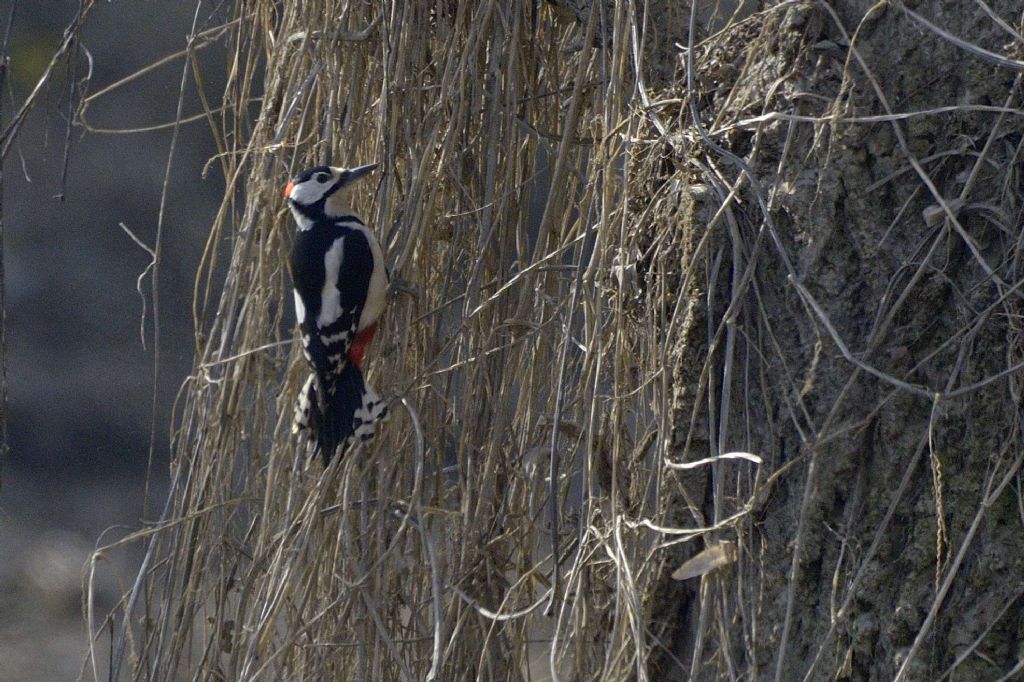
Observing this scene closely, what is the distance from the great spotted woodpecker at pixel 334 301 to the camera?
264cm

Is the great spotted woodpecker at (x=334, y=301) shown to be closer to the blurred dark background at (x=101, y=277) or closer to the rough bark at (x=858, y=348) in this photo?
the rough bark at (x=858, y=348)

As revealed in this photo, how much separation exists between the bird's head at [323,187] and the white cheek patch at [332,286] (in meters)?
0.32

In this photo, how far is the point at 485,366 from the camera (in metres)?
2.61

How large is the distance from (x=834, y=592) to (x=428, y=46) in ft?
4.88

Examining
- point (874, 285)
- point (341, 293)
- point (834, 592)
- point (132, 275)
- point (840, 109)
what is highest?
point (840, 109)

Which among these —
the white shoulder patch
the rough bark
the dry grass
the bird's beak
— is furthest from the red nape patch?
the rough bark

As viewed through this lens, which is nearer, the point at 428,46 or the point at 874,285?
the point at 874,285

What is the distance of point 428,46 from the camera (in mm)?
2758

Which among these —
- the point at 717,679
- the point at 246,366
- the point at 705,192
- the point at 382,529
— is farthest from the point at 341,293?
the point at 717,679

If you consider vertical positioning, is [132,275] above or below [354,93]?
below

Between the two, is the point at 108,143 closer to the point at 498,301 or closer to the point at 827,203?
the point at 498,301

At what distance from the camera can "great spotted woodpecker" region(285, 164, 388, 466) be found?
2.64 meters

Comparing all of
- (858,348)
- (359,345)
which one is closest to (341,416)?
(359,345)

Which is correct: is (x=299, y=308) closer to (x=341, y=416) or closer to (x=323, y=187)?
(x=323, y=187)
